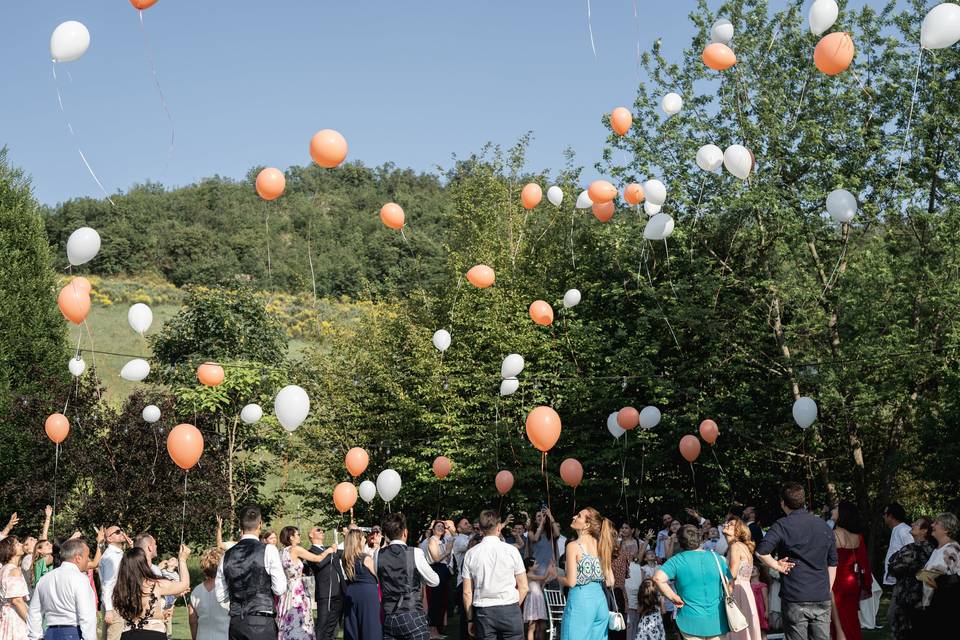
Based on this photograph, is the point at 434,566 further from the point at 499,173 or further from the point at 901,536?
the point at 499,173

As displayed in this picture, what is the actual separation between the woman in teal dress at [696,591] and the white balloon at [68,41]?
7410 mm

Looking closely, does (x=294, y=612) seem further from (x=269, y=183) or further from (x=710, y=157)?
(x=710, y=157)

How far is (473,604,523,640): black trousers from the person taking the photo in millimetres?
7340

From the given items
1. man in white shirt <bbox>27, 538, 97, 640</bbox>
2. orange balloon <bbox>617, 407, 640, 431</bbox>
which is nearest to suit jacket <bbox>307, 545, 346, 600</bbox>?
man in white shirt <bbox>27, 538, 97, 640</bbox>

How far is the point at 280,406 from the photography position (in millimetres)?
10773

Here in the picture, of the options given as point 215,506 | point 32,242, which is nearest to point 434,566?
point 215,506

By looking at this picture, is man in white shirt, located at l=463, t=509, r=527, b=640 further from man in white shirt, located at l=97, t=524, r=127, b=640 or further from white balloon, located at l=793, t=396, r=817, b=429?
white balloon, located at l=793, t=396, r=817, b=429

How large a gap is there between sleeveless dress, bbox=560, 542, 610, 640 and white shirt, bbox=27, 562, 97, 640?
3547 millimetres

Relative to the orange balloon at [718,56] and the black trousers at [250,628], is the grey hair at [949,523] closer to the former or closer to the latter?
the black trousers at [250,628]

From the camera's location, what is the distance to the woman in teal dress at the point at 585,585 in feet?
23.6

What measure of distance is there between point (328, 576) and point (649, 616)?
3397 millimetres

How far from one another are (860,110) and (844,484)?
8.00 metres

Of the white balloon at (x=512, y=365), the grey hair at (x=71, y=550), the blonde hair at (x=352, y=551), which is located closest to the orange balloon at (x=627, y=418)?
the white balloon at (x=512, y=365)

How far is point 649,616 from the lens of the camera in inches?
356
